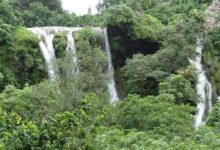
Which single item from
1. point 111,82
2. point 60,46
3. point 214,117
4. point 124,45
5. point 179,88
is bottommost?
point 214,117

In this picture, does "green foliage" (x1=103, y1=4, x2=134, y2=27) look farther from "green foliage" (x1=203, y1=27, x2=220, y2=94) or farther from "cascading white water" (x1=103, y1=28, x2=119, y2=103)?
"green foliage" (x1=203, y1=27, x2=220, y2=94)

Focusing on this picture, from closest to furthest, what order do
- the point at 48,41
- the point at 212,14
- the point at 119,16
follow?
the point at 48,41 → the point at 119,16 → the point at 212,14

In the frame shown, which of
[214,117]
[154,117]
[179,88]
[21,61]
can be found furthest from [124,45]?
[154,117]

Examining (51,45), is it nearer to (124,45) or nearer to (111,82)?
(111,82)

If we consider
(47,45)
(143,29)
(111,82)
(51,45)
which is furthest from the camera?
(143,29)

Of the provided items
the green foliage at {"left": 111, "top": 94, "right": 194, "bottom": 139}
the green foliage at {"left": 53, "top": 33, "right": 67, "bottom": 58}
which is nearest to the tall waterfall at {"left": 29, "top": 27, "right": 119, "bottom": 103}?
the green foliage at {"left": 53, "top": 33, "right": 67, "bottom": 58}

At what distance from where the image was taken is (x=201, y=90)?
28078 millimetres

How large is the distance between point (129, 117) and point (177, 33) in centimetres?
1322

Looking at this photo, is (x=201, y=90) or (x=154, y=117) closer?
(x=154, y=117)

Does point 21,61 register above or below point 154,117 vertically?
above

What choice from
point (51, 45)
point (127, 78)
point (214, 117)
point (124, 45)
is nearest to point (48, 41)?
point (51, 45)

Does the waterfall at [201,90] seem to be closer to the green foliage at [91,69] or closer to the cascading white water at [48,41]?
the green foliage at [91,69]

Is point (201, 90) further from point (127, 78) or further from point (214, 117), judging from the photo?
point (214, 117)

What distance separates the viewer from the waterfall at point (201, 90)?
1050 inches
